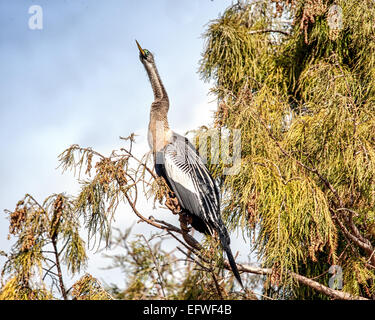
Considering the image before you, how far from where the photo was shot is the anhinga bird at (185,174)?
2.71m

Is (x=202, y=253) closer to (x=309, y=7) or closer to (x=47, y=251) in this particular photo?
(x=47, y=251)

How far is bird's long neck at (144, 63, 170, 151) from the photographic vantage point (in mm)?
3189

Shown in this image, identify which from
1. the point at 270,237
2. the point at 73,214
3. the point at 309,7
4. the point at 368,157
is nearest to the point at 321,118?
the point at 368,157

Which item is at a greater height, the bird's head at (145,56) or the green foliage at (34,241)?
the bird's head at (145,56)

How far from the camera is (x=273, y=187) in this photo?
2.52 meters

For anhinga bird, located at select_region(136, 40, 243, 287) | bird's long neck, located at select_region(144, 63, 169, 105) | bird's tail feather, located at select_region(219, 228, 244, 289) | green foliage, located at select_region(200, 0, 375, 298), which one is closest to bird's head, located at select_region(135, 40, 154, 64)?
bird's long neck, located at select_region(144, 63, 169, 105)

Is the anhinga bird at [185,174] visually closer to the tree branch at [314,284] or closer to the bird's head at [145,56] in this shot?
the tree branch at [314,284]

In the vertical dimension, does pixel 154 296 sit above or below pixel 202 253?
below

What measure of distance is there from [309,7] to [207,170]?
118cm

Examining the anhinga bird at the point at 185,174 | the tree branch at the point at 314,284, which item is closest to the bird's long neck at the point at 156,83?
the anhinga bird at the point at 185,174

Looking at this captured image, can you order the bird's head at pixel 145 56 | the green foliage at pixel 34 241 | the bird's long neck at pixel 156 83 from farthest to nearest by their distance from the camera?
the bird's head at pixel 145 56
the bird's long neck at pixel 156 83
the green foliage at pixel 34 241

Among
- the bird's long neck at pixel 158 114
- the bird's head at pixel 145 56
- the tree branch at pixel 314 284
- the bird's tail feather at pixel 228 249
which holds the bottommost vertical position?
the tree branch at pixel 314 284

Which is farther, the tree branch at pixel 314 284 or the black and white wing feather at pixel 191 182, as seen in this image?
the black and white wing feather at pixel 191 182
